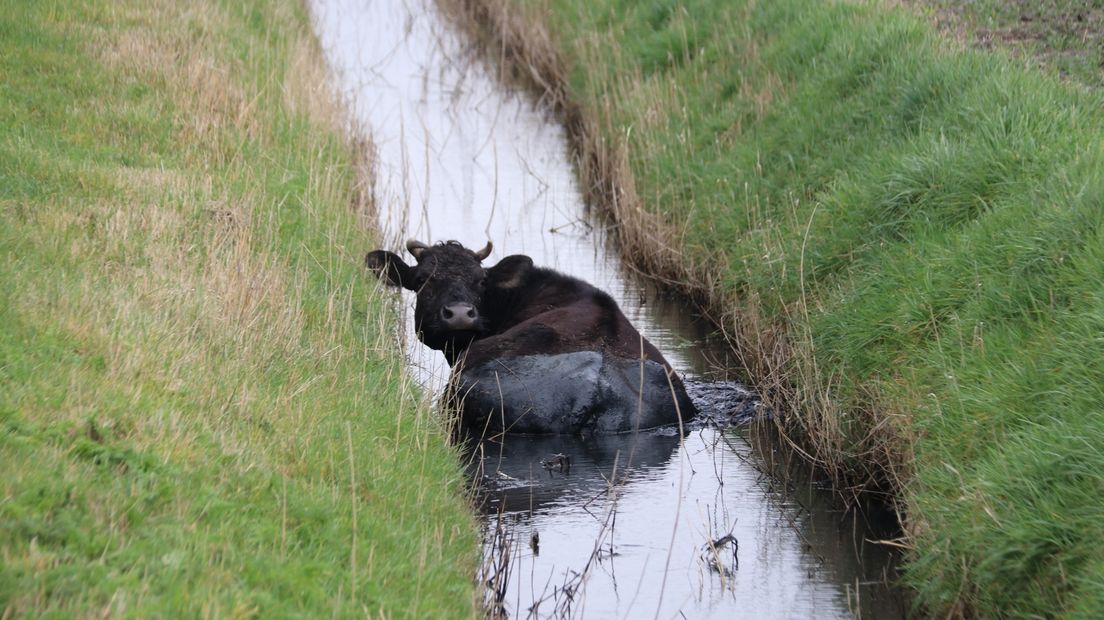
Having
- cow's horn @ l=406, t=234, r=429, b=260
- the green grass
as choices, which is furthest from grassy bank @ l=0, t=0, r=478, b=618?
the green grass

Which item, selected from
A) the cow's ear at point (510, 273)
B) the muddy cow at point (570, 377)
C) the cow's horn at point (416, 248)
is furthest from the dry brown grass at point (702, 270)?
the cow's horn at point (416, 248)

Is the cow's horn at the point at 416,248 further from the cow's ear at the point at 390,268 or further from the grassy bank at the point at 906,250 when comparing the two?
the grassy bank at the point at 906,250

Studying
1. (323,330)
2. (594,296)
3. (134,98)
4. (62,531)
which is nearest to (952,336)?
(594,296)

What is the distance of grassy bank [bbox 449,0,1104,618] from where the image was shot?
6027mm

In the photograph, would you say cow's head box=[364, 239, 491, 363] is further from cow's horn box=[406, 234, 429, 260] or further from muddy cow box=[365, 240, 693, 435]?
muddy cow box=[365, 240, 693, 435]

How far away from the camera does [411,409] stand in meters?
7.82

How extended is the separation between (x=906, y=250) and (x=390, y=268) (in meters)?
3.92

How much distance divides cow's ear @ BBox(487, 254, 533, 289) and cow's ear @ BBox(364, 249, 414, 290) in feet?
2.09

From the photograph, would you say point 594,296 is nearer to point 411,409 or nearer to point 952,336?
point 411,409

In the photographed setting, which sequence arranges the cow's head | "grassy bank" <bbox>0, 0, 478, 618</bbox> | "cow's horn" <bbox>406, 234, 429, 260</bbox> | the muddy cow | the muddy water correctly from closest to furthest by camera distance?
"grassy bank" <bbox>0, 0, 478, 618</bbox>
the muddy water
the muddy cow
the cow's head
"cow's horn" <bbox>406, 234, 429, 260</bbox>

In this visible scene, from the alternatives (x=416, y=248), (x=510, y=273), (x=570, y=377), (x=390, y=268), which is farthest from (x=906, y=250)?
(x=390, y=268)

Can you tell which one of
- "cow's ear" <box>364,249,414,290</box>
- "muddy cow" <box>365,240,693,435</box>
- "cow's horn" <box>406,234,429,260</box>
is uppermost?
"cow's horn" <box>406,234,429,260</box>

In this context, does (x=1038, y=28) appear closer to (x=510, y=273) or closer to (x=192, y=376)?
(x=510, y=273)

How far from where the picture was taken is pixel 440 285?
33.3 ft
